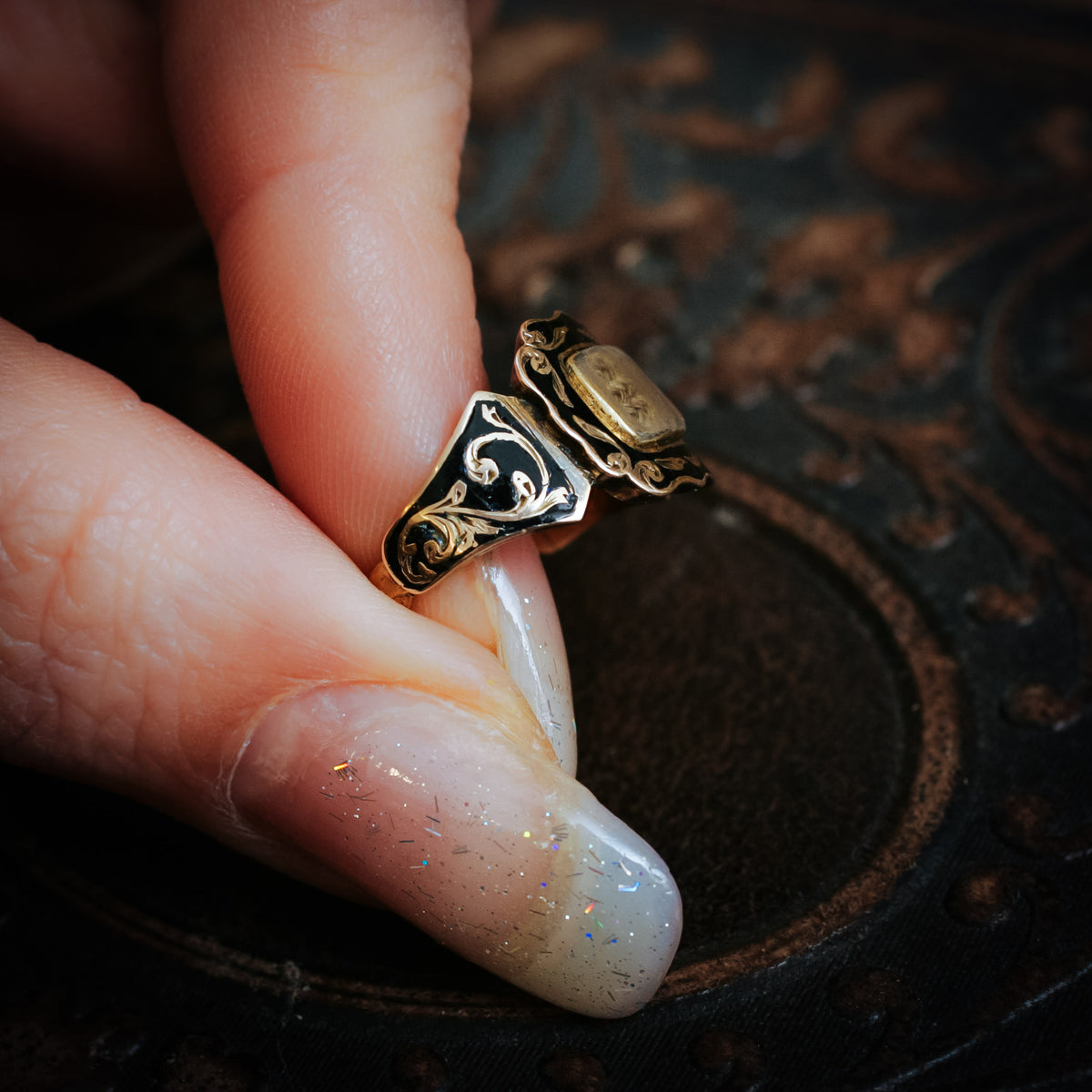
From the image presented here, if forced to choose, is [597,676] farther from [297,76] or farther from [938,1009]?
[297,76]

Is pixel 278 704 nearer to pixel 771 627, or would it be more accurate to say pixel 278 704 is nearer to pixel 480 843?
pixel 480 843

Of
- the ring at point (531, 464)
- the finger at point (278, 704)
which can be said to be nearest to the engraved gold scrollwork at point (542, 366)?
the ring at point (531, 464)

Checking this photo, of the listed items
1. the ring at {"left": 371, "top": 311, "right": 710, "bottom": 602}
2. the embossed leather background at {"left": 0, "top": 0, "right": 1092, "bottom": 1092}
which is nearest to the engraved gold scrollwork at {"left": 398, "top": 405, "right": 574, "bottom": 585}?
the ring at {"left": 371, "top": 311, "right": 710, "bottom": 602}

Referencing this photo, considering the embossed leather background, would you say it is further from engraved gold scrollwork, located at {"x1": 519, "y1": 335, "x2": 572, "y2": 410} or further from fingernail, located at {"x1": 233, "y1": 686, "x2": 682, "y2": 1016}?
engraved gold scrollwork, located at {"x1": 519, "y1": 335, "x2": 572, "y2": 410}

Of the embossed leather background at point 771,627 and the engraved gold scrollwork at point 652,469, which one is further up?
the engraved gold scrollwork at point 652,469

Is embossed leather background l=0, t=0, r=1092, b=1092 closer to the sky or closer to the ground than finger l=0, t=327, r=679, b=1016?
closer to the ground

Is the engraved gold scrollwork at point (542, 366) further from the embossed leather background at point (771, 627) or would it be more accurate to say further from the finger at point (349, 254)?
the embossed leather background at point (771, 627)
